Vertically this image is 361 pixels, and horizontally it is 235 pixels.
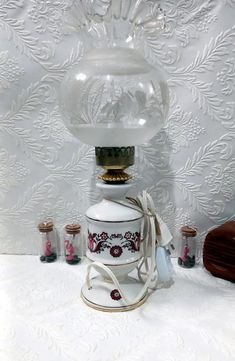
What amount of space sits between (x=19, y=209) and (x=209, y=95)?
2.21ft

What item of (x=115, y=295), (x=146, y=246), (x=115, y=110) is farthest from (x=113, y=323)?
(x=115, y=110)

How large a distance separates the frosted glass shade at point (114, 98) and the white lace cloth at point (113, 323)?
40cm

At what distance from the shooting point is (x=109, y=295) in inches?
31.7

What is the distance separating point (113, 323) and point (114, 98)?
Result: 19.7 inches

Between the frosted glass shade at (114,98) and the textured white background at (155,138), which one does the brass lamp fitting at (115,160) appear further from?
the textured white background at (155,138)

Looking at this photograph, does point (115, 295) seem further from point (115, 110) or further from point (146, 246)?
point (115, 110)

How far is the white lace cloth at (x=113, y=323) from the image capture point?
2.13 ft

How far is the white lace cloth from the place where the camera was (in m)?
0.65

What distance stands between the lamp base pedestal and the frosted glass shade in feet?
1.17

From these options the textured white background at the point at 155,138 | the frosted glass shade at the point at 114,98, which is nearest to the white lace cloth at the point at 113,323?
the textured white background at the point at 155,138

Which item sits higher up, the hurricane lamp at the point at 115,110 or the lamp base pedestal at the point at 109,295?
the hurricane lamp at the point at 115,110

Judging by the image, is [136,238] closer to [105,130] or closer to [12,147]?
[105,130]

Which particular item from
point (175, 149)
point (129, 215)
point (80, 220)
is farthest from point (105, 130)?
point (80, 220)

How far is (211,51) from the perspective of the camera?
894 mm
